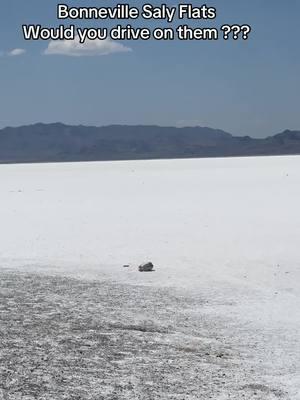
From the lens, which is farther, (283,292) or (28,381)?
(283,292)

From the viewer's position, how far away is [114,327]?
7562 mm

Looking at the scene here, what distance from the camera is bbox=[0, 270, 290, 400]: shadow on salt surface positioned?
5609 mm

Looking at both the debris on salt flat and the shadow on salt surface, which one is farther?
the debris on salt flat

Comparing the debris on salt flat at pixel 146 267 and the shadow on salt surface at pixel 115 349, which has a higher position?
the debris on salt flat at pixel 146 267

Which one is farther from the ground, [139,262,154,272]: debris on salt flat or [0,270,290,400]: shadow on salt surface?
[139,262,154,272]: debris on salt flat

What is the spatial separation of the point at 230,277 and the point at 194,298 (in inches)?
61.5

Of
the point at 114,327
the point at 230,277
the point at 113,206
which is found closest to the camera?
the point at 114,327

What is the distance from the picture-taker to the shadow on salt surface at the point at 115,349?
561 cm

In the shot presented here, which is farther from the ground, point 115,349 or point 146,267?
point 146,267

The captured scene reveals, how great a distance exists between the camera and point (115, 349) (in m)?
6.69

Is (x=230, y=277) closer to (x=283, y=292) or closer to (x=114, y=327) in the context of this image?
(x=283, y=292)

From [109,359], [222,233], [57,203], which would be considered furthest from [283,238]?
[57,203]

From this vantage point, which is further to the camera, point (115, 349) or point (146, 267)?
point (146, 267)

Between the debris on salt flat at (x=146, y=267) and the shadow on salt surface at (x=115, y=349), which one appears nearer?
the shadow on salt surface at (x=115, y=349)
